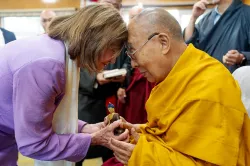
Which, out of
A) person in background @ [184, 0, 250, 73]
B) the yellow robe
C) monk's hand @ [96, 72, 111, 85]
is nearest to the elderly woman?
the yellow robe

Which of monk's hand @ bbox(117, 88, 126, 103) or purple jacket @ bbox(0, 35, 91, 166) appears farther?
monk's hand @ bbox(117, 88, 126, 103)

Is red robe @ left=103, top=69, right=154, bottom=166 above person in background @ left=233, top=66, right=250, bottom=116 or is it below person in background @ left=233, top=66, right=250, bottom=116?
below

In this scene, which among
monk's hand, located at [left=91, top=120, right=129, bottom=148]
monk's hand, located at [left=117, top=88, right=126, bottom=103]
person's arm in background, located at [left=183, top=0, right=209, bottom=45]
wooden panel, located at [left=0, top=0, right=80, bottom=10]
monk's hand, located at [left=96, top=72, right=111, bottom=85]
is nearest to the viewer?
monk's hand, located at [left=91, top=120, right=129, bottom=148]

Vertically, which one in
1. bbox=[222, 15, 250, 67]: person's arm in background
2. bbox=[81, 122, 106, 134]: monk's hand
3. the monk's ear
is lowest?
bbox=[81, 122, 106, 134]: monk's hand

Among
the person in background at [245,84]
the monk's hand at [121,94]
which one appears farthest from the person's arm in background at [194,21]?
the person in background at [245,84]

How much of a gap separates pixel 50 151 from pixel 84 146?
6.5 inches

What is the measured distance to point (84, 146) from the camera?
1.41 metres

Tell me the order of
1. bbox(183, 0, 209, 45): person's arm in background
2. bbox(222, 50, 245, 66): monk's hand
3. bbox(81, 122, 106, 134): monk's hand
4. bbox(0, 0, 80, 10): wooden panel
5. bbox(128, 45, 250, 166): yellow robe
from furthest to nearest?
bbox(0, 0, 80, 10): wooden panel < bbox(183, 0, 209, 45): person's arm in background < bbox(222, 50, 245, 66): monk's hand < bbox(81, 122, 106, 134): monk's hand < bbox(128, 45, 250, 166): yellow robe

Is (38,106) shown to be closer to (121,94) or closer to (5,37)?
(121,94)

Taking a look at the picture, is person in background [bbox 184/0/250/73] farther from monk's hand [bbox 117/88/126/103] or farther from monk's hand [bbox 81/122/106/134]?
monk's hand [bbox 81/122/106/134]

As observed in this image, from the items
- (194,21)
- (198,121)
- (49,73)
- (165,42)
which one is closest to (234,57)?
(194,21)

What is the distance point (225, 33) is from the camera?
7.59 feet

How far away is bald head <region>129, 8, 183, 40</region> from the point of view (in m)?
1.31

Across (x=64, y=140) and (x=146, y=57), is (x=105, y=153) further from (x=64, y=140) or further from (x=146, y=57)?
(x=146, y=57)
